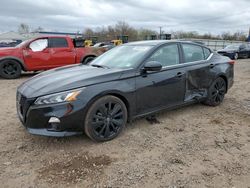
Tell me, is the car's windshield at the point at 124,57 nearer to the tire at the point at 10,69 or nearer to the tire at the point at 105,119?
the tire at the point at 105,119

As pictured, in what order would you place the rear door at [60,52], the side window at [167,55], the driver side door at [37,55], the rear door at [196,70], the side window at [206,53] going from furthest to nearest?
the rear door at [60,52]
the driver side door at [37,55]
the side window at [206,53]
the rear door at [196,70]
the side window at [167,55]

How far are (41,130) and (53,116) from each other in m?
0.29

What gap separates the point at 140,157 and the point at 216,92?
3.02 m

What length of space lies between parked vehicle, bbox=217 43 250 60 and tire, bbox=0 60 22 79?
55.2ft

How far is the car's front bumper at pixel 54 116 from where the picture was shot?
3.43 meters

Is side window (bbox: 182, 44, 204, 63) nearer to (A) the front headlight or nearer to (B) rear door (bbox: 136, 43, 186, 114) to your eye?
(B) rear door (bbox: 136, 43, 186, 114)

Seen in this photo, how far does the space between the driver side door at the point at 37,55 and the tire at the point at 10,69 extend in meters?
0.41

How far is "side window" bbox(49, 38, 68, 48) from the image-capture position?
10133mm

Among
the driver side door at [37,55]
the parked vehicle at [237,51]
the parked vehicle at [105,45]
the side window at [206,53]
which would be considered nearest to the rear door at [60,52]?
the driver side door at [37,55]

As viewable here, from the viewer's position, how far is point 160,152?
3.60m

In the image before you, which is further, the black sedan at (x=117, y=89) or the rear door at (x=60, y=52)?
the rear door at (x=60, y=52)

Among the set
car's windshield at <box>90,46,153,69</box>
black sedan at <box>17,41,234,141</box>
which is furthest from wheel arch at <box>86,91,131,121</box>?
car's windshield at <box>90,46,153,69</box>

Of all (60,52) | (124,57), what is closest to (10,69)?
(60,52)

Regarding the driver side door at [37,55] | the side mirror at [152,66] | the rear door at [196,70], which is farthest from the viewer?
the driver side door at [37,55]
